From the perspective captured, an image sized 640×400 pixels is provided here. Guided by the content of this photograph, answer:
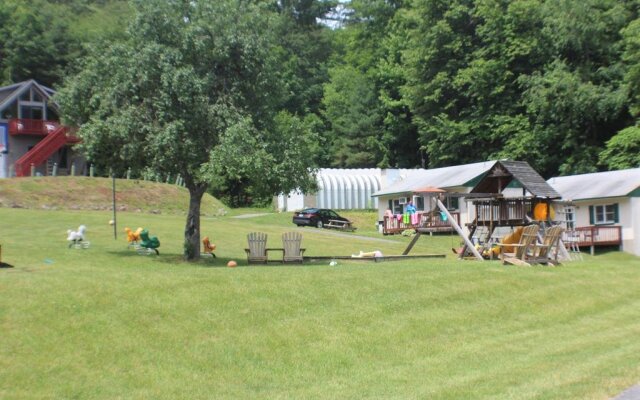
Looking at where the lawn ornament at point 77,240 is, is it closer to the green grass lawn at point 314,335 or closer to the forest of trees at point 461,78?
the green grass lawn at point 314,335

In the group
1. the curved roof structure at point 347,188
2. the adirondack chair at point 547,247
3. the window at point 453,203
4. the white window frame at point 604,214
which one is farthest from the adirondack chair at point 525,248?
the curved roof structure at point 347,188

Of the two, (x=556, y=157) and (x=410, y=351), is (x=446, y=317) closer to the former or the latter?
(x=410, y=351)

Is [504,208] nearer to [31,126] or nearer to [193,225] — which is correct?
[193,225]

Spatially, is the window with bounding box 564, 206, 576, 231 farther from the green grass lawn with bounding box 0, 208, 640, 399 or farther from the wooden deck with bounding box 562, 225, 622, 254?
the green grass lawn with bounding box 0, 208, 640, 399

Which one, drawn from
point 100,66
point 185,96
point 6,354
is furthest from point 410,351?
point 100,66

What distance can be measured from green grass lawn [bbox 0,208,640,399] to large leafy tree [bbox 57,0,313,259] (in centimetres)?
575

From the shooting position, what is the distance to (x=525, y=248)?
2414 centimetres

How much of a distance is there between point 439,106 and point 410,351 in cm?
5708

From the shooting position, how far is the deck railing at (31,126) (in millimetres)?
56188

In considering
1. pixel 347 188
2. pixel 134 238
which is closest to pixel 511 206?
pixel 134 238

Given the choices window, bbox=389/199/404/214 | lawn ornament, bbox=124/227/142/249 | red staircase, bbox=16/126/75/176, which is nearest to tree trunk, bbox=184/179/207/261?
lawn ornament, bbox=124/227/142/249

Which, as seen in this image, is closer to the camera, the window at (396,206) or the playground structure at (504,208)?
the playground structure at (504,208)

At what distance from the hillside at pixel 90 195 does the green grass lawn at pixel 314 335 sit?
27309mm

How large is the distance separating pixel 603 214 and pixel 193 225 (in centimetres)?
2936
